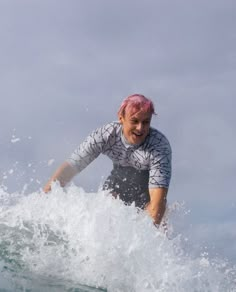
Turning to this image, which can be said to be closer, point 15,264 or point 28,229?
point 15,264

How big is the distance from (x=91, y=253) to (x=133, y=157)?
217 centimetres

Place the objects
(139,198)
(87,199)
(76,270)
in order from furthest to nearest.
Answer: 1. (139,198)
2. (87,199)
3. (76,270)

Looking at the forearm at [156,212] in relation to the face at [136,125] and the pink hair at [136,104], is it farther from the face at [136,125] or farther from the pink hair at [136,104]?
the pink hair at [136,104]

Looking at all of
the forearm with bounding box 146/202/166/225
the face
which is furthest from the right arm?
the forearm with bounding box 146/202/166/225

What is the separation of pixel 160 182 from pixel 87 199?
3.91 feet

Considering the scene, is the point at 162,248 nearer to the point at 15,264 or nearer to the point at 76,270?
the point at 76,270

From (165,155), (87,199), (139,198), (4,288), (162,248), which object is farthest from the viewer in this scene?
(139,198)

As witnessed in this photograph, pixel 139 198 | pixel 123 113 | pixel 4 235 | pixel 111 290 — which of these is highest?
pixel 123 113

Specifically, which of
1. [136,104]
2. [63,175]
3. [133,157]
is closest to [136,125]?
[136,104]

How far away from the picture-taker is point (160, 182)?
8.26 m

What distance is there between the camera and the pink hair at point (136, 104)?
7.83 metres

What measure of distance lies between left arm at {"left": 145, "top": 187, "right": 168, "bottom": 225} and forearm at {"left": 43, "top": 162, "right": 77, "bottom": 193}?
1308mm

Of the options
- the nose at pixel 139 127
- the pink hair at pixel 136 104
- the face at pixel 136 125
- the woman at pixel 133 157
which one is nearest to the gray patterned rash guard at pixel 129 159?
the woman at pixel 133 157

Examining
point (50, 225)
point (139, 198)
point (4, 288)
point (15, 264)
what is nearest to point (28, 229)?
point (50, 225)
